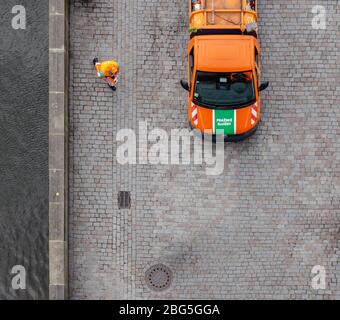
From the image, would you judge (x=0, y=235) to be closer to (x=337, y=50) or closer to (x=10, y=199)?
(x=10, y=199)

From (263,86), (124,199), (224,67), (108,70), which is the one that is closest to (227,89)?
(224,67)

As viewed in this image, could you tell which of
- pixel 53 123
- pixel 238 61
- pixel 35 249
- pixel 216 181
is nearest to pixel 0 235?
pixel 35 249

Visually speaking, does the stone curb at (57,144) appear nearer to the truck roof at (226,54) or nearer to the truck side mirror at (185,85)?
the truck side mirror at (185,85)

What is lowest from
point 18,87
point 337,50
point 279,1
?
point 18,87

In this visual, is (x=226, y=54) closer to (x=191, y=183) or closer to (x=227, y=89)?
(x=227, y=89)

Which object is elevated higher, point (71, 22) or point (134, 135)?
point (71, 22)

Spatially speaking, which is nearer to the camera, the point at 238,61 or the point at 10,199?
the point at 238,61
